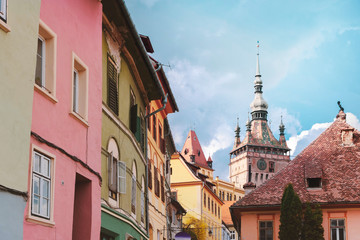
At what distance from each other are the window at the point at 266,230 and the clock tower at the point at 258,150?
427 ft

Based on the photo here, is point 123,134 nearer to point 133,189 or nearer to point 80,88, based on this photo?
point 133,189

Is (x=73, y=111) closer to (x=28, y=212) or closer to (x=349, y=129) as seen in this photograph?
(x=28, y=212)

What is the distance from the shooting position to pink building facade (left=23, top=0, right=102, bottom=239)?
8469 millimetres

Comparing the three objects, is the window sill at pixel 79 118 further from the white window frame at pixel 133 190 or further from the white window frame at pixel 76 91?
the white window frame at pixel 133 190

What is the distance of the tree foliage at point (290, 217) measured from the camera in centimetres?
3039

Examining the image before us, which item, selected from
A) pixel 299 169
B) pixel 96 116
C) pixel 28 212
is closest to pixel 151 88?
pixel 96 116

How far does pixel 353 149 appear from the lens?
117 ft

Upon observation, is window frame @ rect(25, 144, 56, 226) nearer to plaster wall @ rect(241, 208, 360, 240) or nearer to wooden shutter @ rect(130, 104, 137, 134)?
wooden shutter @ rect(130, 104, 137, 134)

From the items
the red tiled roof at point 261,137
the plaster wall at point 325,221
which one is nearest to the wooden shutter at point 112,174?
the plaster wall at point 325,221

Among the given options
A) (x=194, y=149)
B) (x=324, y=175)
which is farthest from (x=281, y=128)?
(x=324, y=175)

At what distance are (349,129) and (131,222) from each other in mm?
23557

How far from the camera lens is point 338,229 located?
3219 cm

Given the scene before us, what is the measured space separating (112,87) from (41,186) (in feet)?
18.8

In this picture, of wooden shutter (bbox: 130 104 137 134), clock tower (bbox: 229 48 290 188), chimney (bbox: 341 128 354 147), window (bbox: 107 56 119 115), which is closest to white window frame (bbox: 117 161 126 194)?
window (bbox: 107 56 119 115)
